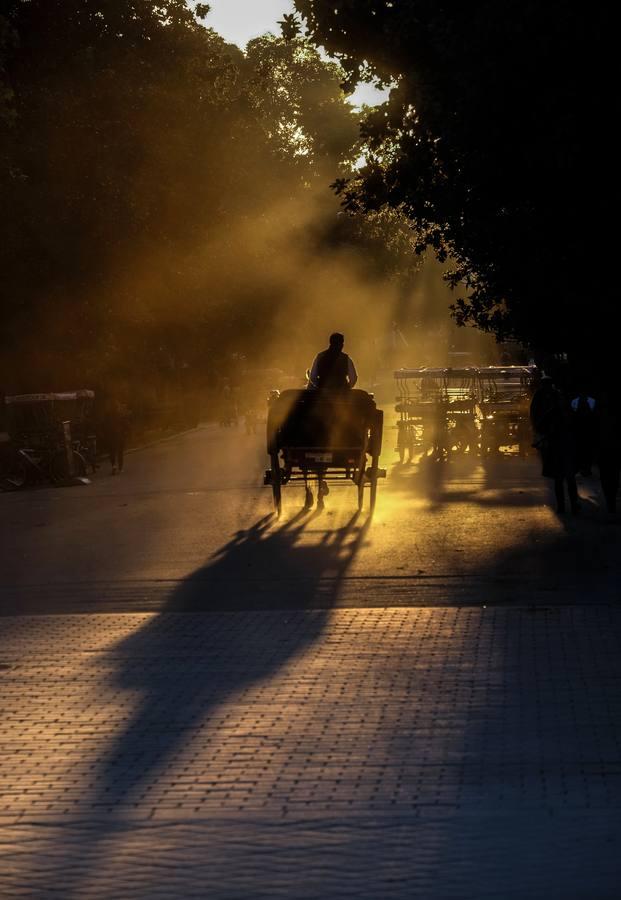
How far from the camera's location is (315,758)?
7406 mm

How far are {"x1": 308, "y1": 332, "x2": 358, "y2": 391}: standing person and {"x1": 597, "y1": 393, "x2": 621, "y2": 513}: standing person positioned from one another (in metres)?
2.94

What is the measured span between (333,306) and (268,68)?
31.9m

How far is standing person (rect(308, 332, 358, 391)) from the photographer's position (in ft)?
66.9

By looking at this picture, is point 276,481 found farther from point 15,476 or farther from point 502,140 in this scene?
point 15,476

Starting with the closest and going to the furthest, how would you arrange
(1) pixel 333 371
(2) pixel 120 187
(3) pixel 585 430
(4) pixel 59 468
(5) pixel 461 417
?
(1) pixel 333 371
(3) pixel 585 430
(4) pixel 59 468
(5) pixel 461 417
(2) pixel 120 187

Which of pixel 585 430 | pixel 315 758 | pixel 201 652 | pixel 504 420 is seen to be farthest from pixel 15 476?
pixel 315 758

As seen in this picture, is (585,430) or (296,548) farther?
(585,430)

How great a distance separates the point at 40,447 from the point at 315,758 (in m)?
23.2

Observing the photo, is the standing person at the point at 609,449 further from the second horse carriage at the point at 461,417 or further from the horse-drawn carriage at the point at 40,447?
the second horse carriage at the point at 461,417

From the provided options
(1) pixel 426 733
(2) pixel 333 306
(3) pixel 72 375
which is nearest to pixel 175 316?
(3) pixel 72 375

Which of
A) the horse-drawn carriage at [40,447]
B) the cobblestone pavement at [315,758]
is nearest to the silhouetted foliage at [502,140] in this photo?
the horse-drawn carriage at [40,447]

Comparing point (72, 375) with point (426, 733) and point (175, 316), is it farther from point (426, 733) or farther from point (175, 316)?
point (426, 733)

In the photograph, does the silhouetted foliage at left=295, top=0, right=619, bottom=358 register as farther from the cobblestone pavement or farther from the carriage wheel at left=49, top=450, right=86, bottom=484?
the cobblestone pavement

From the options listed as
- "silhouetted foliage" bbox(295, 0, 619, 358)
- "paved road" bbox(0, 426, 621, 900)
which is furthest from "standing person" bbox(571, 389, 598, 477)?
"paved road" bbox(0, 426, 621, 900)
